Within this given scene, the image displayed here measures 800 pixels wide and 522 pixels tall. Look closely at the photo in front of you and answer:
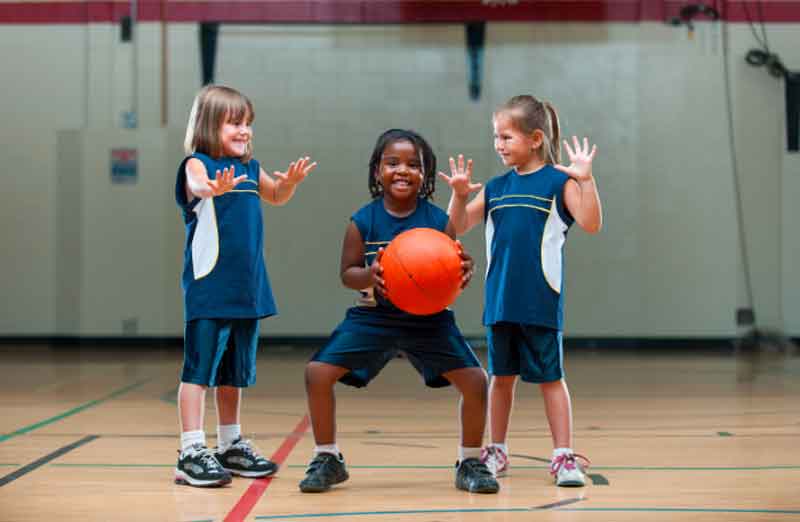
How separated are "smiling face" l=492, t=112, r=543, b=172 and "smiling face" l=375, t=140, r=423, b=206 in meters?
0.37

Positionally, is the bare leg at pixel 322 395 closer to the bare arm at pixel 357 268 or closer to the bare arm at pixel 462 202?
the bare arm at pixel 357 268

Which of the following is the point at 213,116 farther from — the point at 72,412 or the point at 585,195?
the point at 72,412

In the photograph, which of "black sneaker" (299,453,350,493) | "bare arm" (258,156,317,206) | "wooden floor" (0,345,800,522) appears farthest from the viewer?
"bare arm" (258,156,317,206)

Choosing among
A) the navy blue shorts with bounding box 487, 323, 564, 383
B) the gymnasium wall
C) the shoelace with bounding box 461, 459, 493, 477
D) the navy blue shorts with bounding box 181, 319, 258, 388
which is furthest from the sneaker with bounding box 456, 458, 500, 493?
the gymnasium wall

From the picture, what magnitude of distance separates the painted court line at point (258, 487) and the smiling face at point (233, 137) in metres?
1.06

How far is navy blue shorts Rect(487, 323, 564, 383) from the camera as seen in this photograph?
337cm

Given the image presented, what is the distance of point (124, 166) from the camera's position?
9.58 m

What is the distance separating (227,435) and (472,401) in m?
0.86

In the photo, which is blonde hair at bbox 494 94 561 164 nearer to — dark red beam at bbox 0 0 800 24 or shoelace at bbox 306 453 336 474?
shoelace at bbox 306 453 336 474

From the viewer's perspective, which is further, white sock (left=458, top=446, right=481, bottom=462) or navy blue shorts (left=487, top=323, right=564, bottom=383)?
navy blue shorts (left=487, top=323, right=564, bottom=383)

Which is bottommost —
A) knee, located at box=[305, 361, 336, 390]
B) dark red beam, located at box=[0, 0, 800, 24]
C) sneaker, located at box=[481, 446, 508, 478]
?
sneaker, located at box=[481, 446, 508, 478]

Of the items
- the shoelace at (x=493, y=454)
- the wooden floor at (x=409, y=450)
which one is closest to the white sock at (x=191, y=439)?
the wooden floor at (x=409, y=450)

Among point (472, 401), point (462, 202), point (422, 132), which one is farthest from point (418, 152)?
point (422, 132)

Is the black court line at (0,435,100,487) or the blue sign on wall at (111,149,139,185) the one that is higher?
the blue sign on wall at (111,149,139,185)
